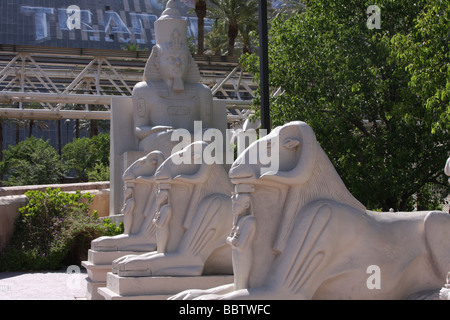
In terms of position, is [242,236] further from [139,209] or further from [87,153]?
[87,153]

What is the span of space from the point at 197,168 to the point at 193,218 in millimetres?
496

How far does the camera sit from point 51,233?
10750 mm

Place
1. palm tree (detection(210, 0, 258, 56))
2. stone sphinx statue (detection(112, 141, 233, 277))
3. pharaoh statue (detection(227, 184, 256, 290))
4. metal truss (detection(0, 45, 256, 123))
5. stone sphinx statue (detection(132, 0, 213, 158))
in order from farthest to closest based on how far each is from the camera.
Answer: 1. palm tree (detection(210, 0, 258, 56))
2. metal truss (detection(0, 45, 256, 123))
3. stone sphinx statue (detection(132, 0, 213, 158))
4. stone sphinx statue (detection(112, 141, 233, 277))
5. pharaoh statue (detection(227, 184, 256, 290))

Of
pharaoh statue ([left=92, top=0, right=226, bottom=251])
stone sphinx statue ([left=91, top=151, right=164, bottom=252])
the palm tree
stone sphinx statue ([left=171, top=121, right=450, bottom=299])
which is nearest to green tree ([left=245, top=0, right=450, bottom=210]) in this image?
pharaoh statue ([left=92, top=0, right=226, bottom=251])

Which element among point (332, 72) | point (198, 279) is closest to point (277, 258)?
point (198, 279)

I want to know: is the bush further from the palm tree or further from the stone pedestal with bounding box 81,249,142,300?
the palm tree

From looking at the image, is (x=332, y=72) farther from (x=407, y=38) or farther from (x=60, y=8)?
(x=60, y=8)

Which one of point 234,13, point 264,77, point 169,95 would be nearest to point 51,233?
point 169,95

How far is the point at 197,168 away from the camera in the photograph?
6.14m

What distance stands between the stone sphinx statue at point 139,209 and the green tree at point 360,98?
3.65 metres

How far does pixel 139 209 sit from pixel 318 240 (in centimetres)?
402

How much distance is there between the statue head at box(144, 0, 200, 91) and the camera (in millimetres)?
10711
